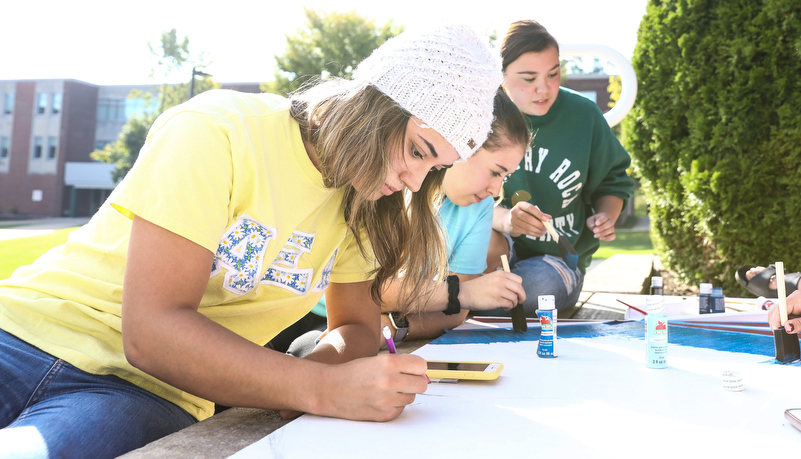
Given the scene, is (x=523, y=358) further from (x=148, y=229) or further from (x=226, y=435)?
(x=148, y=229)

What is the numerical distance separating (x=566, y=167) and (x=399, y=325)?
1.62 metres

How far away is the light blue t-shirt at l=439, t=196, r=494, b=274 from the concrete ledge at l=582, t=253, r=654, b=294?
2123mm

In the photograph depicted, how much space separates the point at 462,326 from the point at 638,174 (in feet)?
13.5

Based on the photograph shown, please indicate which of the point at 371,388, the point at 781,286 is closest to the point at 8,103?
the point at 371,388

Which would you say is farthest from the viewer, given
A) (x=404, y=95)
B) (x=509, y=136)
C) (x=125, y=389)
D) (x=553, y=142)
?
(x=553, y=142)

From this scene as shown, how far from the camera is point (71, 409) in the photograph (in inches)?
46.1

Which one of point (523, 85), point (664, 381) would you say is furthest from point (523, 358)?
point (523, 85)

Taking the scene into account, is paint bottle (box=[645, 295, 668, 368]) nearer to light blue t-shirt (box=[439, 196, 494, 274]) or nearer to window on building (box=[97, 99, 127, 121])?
light blue t-shirt (box=[439, 196, 494, 274])

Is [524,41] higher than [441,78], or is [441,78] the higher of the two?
[524,41]

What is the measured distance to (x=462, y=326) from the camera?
101 inches

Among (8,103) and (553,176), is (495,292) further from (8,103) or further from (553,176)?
(8,103)

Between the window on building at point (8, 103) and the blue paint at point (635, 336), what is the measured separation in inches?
1635

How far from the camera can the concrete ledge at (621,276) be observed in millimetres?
4797

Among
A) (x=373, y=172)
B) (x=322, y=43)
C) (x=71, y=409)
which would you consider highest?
A: (x=322, y=43)
